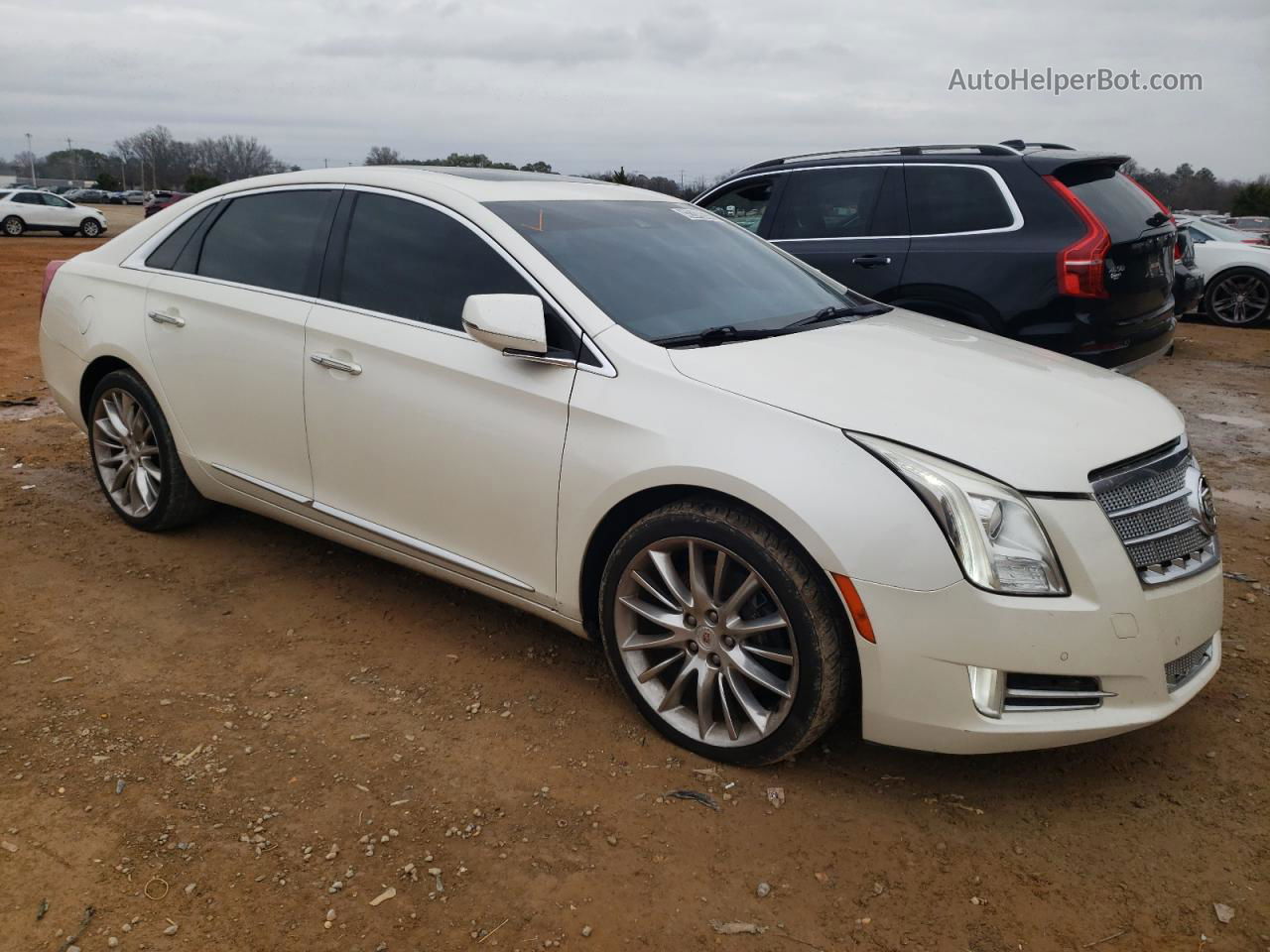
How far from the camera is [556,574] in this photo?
11.0 feet

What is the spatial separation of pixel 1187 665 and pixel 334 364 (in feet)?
9.65

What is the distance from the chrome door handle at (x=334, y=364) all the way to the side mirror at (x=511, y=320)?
2.25 ft

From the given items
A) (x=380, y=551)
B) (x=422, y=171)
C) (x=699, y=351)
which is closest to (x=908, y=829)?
(x=699, y=351)

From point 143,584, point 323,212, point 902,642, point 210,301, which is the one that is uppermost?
point 323,212

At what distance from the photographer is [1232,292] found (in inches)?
522

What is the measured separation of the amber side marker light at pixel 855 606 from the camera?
2.74m

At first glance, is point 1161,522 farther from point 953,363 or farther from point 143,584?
point 143,584

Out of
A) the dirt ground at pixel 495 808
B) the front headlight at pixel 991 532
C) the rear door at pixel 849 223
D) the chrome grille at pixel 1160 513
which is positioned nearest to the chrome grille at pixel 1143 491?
the chrome grille at pixel 1160 513

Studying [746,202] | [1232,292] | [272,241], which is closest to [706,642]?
[272,241]

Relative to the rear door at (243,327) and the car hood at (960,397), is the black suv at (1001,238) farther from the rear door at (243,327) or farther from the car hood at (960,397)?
the rear door at (243,327)

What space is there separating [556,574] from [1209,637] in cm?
195

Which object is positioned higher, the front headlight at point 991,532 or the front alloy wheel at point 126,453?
the front headlight at point 991,532

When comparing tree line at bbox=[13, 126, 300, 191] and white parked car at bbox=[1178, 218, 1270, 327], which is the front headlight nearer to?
white parked car at bbox=[1178, 218, 1270, 327]

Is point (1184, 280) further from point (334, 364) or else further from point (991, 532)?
point (334, 364)
